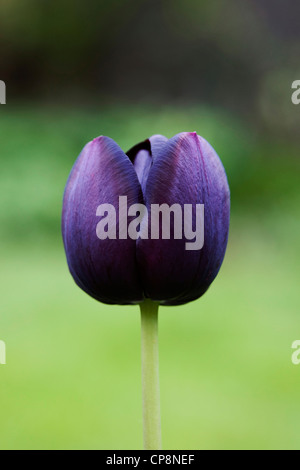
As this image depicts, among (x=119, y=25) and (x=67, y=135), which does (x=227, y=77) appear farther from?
(x=67, y=135)

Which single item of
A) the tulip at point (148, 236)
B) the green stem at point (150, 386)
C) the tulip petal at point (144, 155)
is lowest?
the green stem at point (150, 386)

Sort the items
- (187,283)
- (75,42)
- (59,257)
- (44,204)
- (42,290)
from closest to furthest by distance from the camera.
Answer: (187,283) < (42,290) < (59,257) < (44,204) < (75,42)

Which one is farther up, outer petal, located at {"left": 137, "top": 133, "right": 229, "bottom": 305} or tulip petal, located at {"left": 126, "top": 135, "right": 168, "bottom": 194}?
tulip petal, located at {"left": 126, "top": 135, "right": 168, "bottom": 194}

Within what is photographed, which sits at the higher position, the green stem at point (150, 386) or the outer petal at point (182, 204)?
the outer petal at point (182, 204)

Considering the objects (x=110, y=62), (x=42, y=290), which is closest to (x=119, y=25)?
(x=110, y=62)
